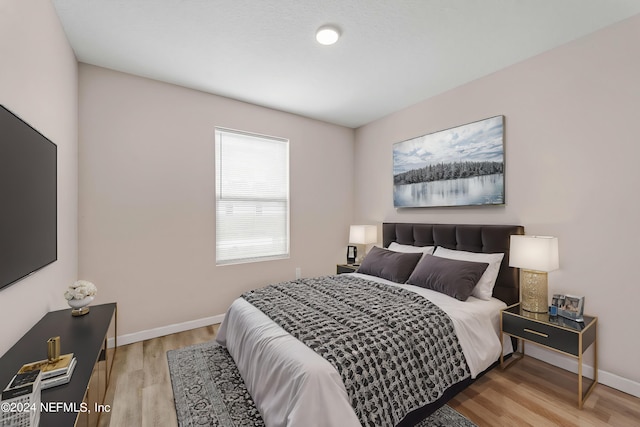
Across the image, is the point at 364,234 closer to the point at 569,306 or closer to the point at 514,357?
the point at 514,357

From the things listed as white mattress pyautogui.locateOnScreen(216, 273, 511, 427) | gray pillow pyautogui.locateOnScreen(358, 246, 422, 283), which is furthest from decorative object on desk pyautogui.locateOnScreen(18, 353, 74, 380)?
gray pillow pyautogui.locateOnScreen(358, 246, 422, 283)

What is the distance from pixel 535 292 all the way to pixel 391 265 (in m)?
1.23

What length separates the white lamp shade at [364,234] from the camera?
398 centimetres

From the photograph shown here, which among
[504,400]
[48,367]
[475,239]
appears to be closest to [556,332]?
[504,400]

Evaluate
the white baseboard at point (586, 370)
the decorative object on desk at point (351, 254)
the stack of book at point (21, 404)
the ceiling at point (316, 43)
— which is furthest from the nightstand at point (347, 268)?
the stack of book at point (21, 404)

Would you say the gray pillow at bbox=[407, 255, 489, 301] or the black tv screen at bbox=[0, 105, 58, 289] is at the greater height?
the black tv screen at bbox=[0, 105, 58, 289]

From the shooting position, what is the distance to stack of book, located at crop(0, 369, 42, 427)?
0.92m

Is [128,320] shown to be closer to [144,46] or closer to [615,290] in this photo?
[144,46]

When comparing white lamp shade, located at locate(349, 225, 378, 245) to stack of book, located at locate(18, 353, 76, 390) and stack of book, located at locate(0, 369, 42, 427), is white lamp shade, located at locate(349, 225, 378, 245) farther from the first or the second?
stack of book, located at locate(0, 369, 42, 427)

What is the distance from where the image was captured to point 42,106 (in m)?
1.80

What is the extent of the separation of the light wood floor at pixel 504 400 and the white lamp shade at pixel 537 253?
2.90 ft

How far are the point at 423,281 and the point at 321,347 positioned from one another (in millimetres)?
1484

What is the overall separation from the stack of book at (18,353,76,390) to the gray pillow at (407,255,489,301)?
255 cm

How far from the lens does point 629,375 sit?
6.77 ft
